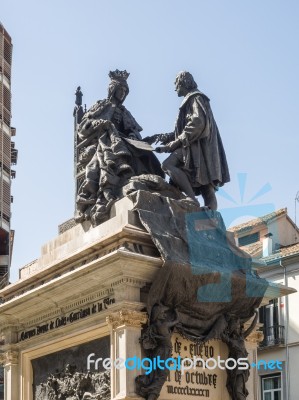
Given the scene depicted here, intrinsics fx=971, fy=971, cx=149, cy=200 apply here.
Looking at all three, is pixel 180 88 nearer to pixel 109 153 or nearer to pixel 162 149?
pixel 162 149

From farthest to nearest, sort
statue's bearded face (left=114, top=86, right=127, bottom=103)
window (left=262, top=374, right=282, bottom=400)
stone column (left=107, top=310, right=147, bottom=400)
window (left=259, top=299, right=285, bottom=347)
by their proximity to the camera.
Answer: window (left=259, top=299, right=285, bottom=347)
window (left=262, top=374, right=282, bottom=400)
statue's bearded face (left=114, top=86, right=127, bottom=103)
stone column (left=107, top=310, right=147, bottom=400)

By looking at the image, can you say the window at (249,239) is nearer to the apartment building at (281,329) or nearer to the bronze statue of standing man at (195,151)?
the apartment building at (281,329)

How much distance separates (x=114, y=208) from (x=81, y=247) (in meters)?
0.81

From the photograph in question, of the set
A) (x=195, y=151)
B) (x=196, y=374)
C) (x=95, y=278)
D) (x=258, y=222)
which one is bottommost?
(x=196, y=374)

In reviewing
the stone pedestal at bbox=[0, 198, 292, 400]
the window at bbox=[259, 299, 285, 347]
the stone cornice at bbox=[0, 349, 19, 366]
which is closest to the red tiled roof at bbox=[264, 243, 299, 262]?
the window at bbox=[259, 299, 285, 347]

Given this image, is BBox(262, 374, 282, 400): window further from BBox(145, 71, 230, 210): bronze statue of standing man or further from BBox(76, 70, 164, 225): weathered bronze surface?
BBox(145, 71, 230, 210): bronze statue of standing man

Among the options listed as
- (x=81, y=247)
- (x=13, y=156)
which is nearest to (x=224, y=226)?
(x=81, y=247)

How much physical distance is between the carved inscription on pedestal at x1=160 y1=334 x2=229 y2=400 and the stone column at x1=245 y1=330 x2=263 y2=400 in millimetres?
558

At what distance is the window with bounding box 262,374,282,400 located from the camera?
128 ft

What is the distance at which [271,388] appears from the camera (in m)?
39.3

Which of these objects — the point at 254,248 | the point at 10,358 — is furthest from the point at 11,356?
the point at 254,248

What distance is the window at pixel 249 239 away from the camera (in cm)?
4347

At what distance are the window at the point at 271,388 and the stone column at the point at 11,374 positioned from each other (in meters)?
24.2

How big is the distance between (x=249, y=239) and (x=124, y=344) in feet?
102
